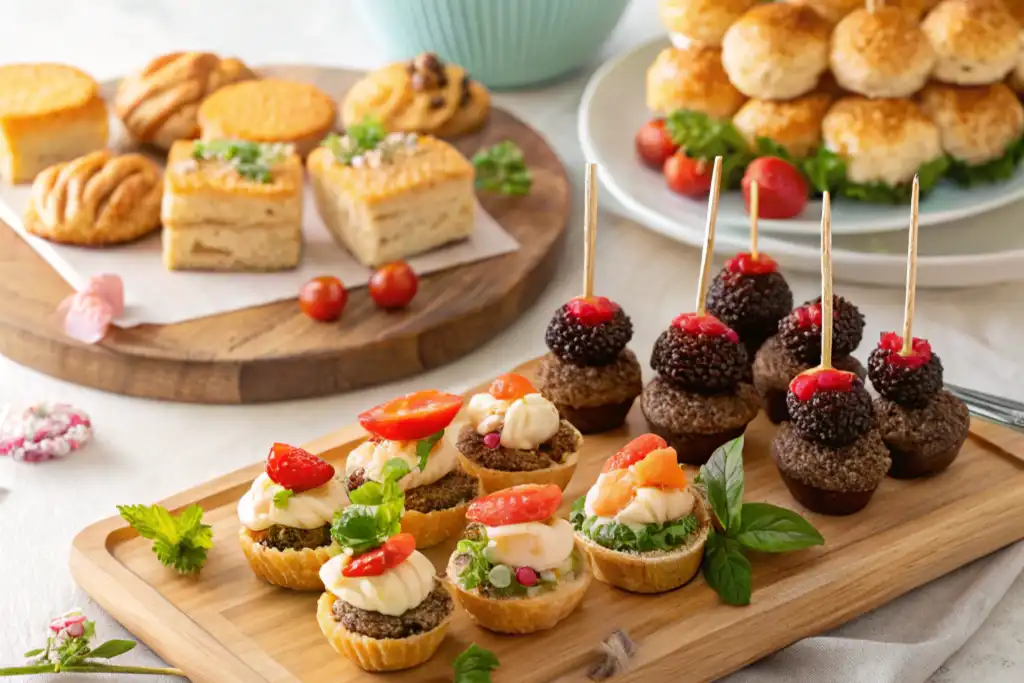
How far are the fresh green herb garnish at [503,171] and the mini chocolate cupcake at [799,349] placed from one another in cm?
→ 137

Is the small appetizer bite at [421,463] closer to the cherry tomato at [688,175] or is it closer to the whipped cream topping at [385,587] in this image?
the whipped cream topping at [385,587]

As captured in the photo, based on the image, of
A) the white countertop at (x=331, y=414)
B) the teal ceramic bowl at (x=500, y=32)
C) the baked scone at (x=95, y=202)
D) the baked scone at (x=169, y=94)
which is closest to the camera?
the white countertop at (x=331, y=414)

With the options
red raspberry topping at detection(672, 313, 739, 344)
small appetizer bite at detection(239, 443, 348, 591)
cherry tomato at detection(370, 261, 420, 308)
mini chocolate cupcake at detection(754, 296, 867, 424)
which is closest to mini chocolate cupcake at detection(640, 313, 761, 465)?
red raspberry topping at detection(672, 313, 739, 344)

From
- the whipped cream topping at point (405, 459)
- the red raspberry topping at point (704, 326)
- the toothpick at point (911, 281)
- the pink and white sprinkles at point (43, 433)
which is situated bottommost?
the pink and white sprinkles at point (43, 433)

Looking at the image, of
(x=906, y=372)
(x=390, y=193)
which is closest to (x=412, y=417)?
(x=906, y=372)

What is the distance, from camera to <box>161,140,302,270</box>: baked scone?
4129mm

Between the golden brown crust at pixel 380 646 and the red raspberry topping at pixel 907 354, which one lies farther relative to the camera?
the red raspberry topping at pixel 907 354

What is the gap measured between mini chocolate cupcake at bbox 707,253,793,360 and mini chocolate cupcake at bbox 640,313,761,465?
0.20 metres

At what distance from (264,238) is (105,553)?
4.69ft

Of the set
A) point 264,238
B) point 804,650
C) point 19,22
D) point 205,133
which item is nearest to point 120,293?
point 264,238

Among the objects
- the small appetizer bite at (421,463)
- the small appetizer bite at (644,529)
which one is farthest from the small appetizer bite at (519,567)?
the small appetizer bite at (421,463)

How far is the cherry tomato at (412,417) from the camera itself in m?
2.95

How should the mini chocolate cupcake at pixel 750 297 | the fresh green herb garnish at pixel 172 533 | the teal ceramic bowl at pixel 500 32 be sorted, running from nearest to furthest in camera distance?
1. the fresh green herb garnish at pixel 172 533
2. the mini chocolate cupcake at pixel 750 297
3. the teal ceramic bowl at pixel 500 32

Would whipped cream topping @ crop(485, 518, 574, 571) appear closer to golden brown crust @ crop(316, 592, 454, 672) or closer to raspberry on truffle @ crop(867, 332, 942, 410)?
golden brown crust @ crop(316, 592, 454, 672)
